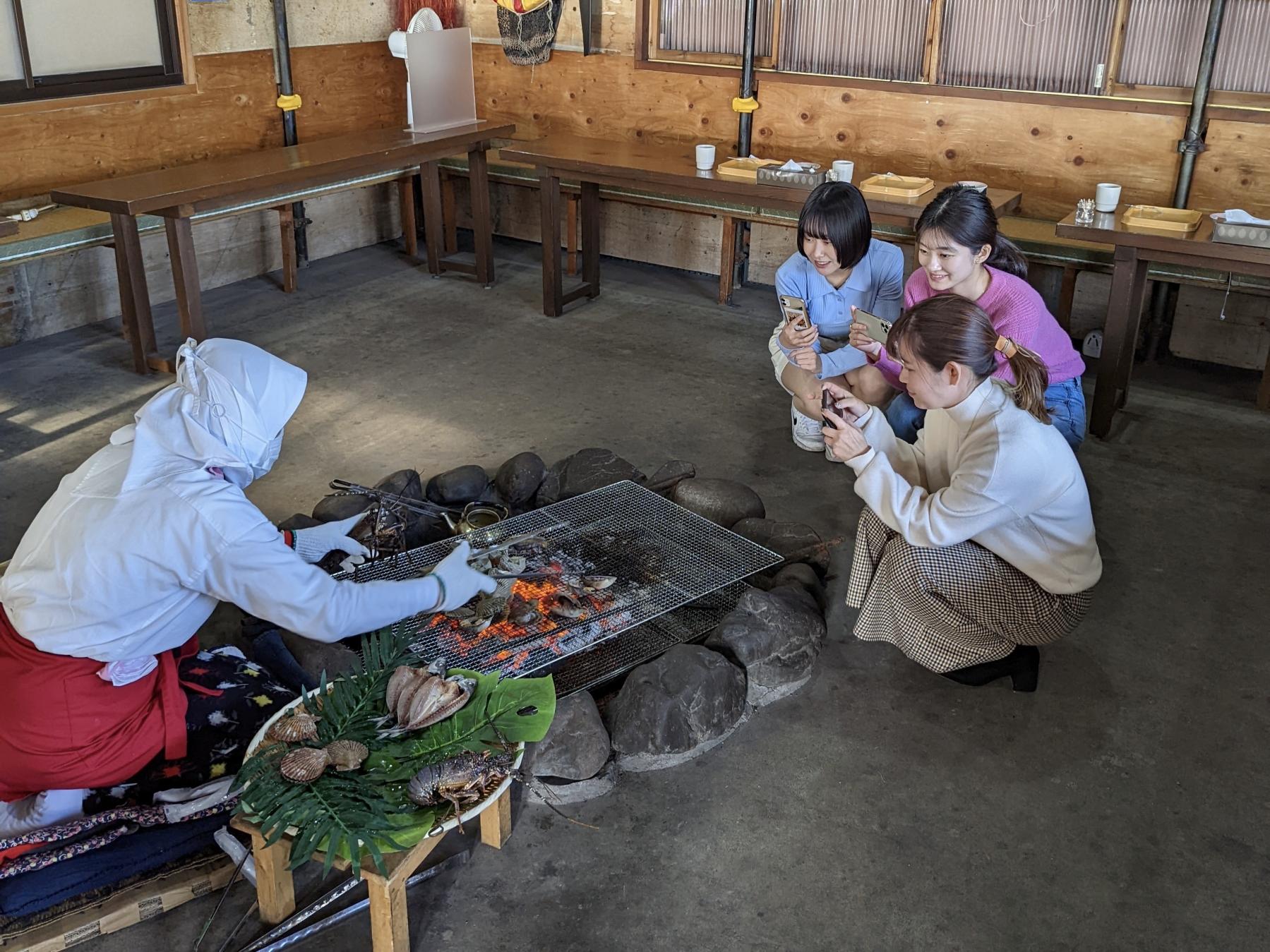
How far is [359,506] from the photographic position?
3992 millimetres

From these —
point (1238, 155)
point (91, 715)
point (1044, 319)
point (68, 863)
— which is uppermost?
point (1238, 155)

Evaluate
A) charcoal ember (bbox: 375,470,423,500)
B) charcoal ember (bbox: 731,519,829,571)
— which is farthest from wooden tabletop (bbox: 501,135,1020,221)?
charcoal ember (bbox: 375,470,423,500)

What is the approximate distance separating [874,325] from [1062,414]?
0.75m

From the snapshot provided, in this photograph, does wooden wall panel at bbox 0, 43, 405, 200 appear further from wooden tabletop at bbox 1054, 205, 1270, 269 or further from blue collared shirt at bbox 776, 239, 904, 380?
wooden tabletop at bbox 1054, 205, 1270, 269

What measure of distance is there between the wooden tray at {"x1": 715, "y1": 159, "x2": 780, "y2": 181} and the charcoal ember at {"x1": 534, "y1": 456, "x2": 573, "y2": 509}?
7.71 ft

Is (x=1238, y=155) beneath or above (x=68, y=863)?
above

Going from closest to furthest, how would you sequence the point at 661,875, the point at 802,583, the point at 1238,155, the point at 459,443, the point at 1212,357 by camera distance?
the point at 661,875 → the point at 802,583 → the point at 459,443 → the point at 1238,155 → the point at 1212,357

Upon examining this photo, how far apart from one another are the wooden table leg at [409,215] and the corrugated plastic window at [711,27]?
1.93 metres

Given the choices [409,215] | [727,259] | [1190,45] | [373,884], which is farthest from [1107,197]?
[409,215]

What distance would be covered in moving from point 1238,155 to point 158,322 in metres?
5.83

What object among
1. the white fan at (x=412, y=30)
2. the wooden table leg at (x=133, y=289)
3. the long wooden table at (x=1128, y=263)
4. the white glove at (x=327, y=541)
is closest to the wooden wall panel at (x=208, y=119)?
the white fan at (x=412, y=30)

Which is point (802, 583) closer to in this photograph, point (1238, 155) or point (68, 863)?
point (68, 863)

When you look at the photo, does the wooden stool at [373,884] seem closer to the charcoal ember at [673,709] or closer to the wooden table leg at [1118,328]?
the charcoal ember at [673,709]

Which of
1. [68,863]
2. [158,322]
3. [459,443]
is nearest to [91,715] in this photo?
[68,863]
